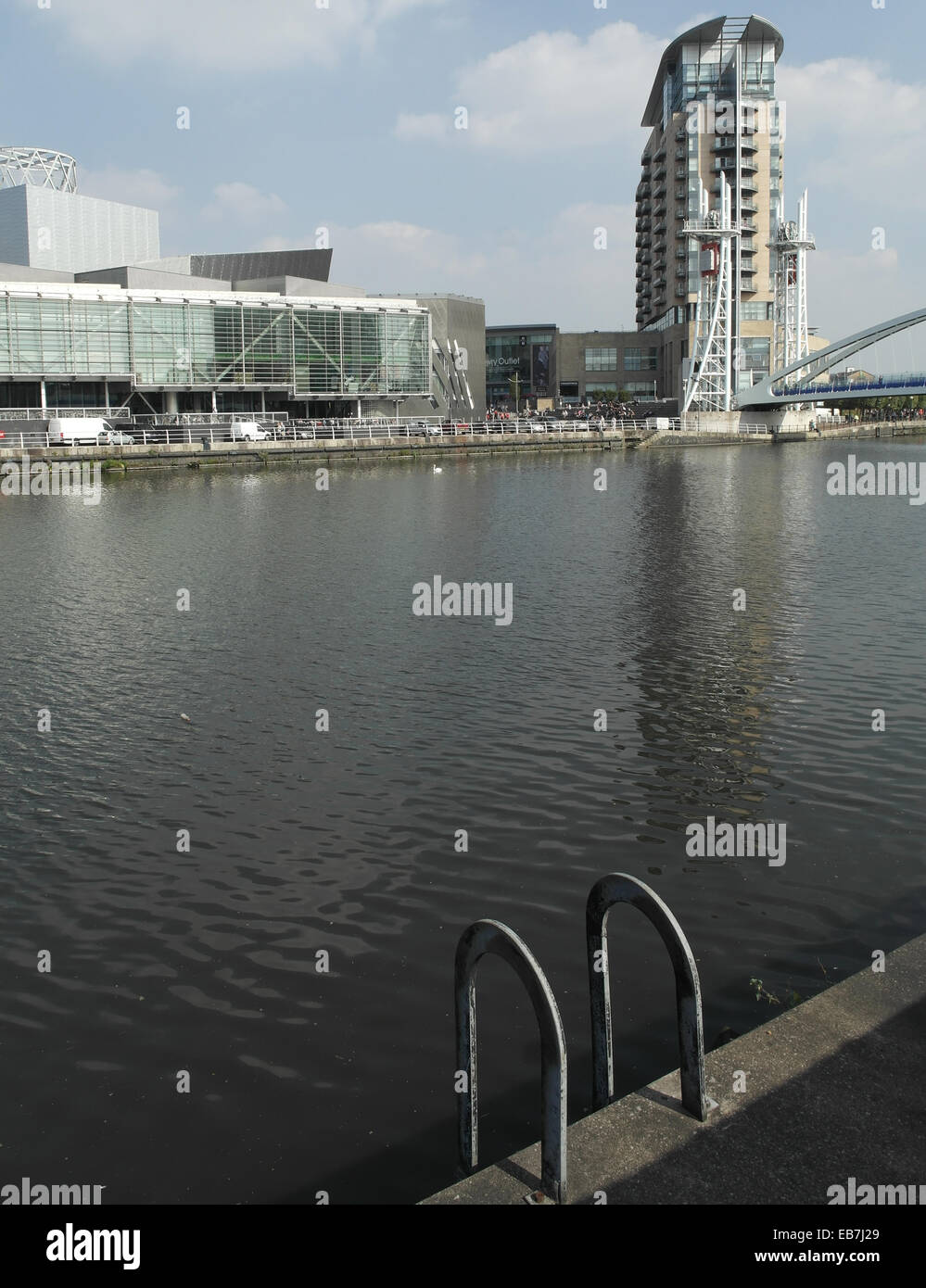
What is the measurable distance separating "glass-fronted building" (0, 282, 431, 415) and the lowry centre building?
4.2 inches

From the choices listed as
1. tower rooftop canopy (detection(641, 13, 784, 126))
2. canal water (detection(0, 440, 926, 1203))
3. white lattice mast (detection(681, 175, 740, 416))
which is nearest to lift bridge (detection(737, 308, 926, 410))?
white lattice mast (detection(681, 175, 740, 416))

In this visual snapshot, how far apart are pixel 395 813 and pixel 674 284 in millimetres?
133151

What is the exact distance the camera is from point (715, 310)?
371ft

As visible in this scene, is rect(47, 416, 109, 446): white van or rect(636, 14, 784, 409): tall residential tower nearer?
rect(47, 416, 109, 446): white van

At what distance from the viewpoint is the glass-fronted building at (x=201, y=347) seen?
8806cm

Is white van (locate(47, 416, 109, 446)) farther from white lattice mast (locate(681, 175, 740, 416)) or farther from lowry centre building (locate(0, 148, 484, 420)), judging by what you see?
white lattice mast (locate(681, 175, 740, 416))

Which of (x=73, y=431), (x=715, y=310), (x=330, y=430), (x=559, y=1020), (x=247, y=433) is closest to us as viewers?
(x=559, y=1020)

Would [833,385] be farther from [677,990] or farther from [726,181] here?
[677,990]

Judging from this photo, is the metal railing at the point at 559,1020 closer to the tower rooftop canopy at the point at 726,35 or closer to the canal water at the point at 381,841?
the canal water at the point at 381,841

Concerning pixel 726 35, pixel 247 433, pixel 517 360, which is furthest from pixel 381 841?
pixel 517 360

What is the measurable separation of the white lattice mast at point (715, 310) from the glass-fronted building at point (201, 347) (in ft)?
94.0

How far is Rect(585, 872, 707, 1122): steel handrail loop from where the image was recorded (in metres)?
5.50

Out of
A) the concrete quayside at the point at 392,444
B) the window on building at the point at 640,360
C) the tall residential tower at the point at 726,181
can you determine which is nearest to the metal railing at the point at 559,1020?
the concrete quayside at the point at 392,444

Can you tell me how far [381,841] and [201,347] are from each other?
90.9 meters
